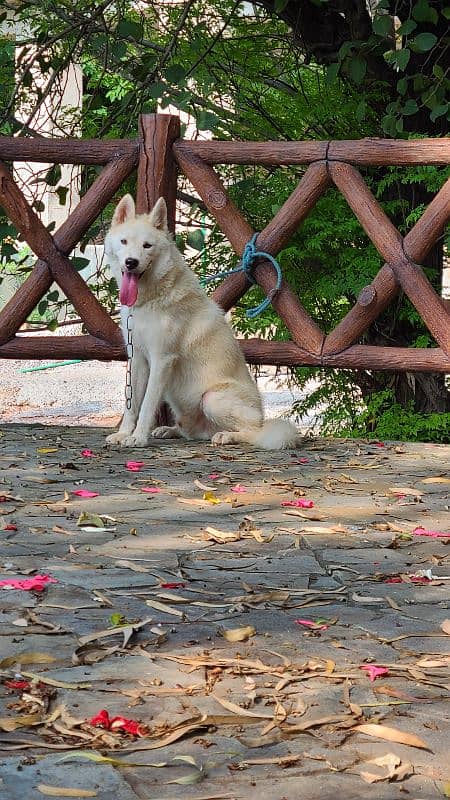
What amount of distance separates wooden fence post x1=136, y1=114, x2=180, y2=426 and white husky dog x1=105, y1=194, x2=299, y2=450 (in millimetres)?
312

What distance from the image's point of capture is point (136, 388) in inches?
280

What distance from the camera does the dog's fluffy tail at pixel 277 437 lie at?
6.84 meters

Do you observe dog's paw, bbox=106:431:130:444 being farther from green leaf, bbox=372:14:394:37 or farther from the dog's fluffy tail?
green leaf, bbox=372:14:394:37

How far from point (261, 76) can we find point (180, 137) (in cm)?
250

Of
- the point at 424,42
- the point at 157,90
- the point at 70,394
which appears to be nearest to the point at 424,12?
the point at 424,42

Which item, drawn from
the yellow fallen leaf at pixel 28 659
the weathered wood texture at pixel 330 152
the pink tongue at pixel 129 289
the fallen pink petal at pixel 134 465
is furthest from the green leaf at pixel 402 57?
the yellow fallen leaf at pixel 28 659

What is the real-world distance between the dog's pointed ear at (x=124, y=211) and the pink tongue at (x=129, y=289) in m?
0.36

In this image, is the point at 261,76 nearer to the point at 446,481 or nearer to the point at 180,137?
the point at 180,137

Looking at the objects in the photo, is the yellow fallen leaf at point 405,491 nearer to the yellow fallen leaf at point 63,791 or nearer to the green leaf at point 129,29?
the yellow fallen leaf at point 63,791

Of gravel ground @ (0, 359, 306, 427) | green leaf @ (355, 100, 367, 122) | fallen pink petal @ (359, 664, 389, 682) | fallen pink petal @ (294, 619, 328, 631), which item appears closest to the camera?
fallen pink petal @ (359, 664, 389, 682)

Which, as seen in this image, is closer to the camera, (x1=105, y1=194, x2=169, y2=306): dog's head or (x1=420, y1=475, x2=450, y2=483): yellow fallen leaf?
(x1=420, y1=475, x2=450, y2=483): yellow fallen leaf

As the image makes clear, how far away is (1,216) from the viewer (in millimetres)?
7746

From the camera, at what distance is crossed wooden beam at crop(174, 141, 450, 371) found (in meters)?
6.86

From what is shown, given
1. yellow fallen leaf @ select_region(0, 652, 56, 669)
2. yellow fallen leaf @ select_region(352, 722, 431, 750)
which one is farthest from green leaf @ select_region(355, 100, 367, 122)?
yellow fallen leaf @ select_region(352, 722, 431, 750)
